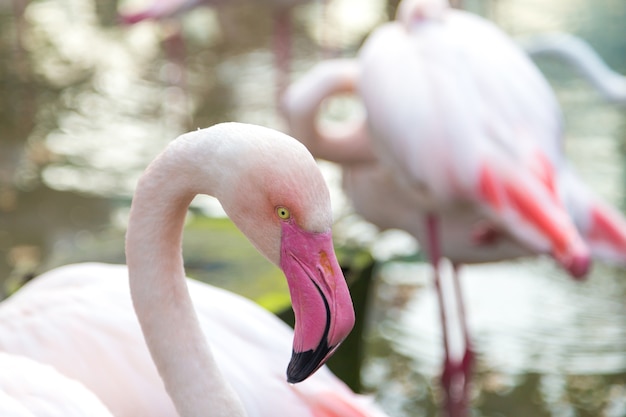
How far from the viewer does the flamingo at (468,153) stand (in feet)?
9.49

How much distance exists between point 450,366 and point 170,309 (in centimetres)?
159

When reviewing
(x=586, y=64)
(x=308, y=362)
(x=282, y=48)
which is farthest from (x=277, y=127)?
(x=308, y=362)

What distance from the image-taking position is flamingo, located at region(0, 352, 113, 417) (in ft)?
5.34

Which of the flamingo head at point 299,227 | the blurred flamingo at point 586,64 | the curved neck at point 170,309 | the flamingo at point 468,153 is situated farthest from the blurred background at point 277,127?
the flamingo head at point 299,227

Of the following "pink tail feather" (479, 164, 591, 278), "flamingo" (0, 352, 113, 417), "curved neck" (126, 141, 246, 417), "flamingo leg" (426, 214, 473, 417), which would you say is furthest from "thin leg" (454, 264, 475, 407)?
"flamingo" (0, 352, 113, 417)

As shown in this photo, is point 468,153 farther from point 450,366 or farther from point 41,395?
point 41,395

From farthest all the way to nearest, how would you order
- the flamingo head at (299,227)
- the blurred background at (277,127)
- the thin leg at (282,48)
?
1. the thin leg at (282,48)
2. the blurred background at (277,127)
3. the flamingo head at (299,227)

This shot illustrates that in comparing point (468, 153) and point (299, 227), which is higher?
point (299, 227)

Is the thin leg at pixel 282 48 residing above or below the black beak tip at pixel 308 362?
below

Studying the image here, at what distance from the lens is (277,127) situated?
17.7ft

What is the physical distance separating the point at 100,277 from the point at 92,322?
14cm

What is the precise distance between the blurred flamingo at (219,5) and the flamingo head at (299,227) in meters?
3.83

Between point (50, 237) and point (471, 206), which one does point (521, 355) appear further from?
point (50, 237)

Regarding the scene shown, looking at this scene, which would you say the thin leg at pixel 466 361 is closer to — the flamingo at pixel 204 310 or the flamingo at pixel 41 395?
the flamingo at pixel 204 310
